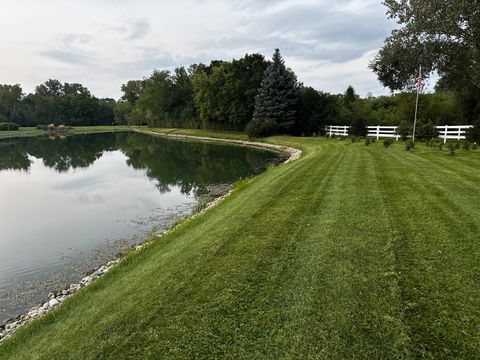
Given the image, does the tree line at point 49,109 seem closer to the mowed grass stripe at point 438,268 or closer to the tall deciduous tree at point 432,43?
the tall deciduous tree at point 432,43

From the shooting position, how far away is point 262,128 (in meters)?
41.8

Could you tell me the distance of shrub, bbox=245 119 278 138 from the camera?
1630 inches

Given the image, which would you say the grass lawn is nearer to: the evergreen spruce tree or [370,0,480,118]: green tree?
[370,0,480,118]: green tree

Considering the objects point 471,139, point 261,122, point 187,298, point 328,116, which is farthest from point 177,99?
point 187,298

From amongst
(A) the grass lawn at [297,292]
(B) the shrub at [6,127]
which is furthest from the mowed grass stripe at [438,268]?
(B) the shrub at [6,127]

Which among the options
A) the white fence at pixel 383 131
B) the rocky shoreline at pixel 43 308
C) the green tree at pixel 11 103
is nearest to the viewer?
the rocky shoreline at pixel 43 308

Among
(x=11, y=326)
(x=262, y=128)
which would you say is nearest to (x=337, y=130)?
(x=262, y=128)

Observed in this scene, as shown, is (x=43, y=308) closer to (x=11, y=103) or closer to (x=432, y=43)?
(x=432, y=43)

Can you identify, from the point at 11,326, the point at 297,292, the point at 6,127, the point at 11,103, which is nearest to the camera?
the point at 297,292

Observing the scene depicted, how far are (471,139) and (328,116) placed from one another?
71.9 feet

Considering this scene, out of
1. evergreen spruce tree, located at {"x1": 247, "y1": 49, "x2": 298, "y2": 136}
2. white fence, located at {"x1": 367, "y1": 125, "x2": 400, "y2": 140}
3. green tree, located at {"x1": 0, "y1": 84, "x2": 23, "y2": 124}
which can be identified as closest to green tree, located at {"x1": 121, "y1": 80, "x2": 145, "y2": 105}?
green tree, located at {"x1": 0, "y1": 84, "x2": 23, "y2": 124}

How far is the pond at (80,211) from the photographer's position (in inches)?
323

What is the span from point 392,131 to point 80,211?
23.1 meters

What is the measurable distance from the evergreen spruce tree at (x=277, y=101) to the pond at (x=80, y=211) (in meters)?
15.5
